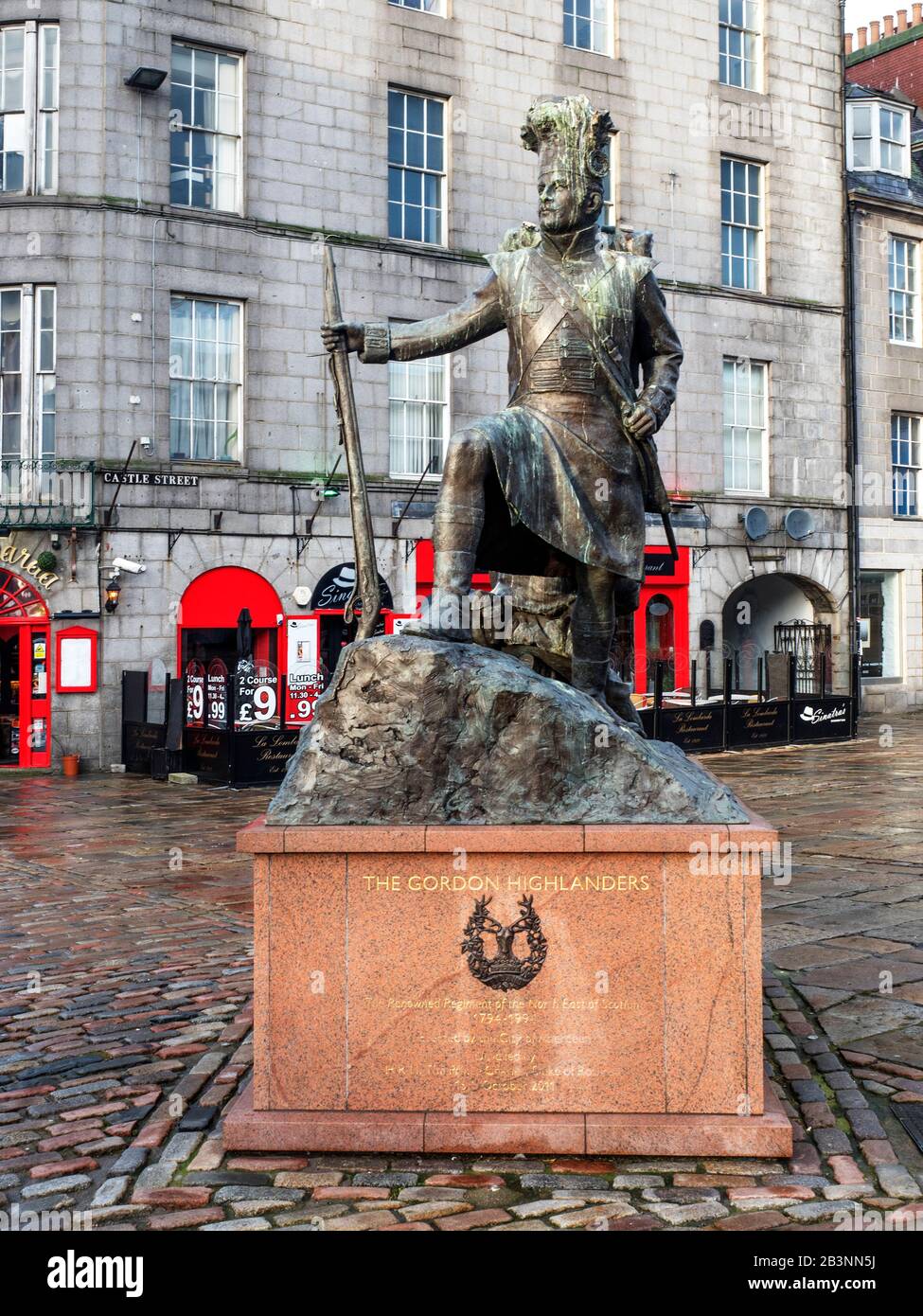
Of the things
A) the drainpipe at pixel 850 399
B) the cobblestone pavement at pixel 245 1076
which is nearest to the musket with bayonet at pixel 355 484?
the cobblestone pavement at pixel 245 1076

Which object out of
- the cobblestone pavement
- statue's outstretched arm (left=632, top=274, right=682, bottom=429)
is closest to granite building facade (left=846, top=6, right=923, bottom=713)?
the cobblestone pavement

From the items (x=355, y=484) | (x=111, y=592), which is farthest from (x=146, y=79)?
(x=355, y=484)

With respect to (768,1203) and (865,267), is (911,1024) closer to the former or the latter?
(768,1203)

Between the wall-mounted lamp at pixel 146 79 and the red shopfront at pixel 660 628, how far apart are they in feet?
38.6

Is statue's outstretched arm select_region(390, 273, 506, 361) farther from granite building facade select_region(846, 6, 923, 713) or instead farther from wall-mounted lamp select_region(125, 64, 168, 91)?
granite building facade select_region(846, 6, 923, 713)

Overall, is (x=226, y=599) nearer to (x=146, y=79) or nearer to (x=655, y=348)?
(x=146, y=79)

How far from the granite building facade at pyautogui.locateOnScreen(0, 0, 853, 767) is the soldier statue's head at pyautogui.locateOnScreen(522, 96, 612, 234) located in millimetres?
15123

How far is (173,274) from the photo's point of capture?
827 inches

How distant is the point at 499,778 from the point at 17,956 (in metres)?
4.26

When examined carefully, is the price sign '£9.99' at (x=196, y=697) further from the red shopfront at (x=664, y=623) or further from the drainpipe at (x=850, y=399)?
the drainpipe at (x=850, y=399)

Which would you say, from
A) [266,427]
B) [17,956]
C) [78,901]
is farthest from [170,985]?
[266,427]

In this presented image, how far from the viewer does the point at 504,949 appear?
5.06m

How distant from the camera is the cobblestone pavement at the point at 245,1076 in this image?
4.40 m

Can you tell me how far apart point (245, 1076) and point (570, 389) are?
10.7 feet
